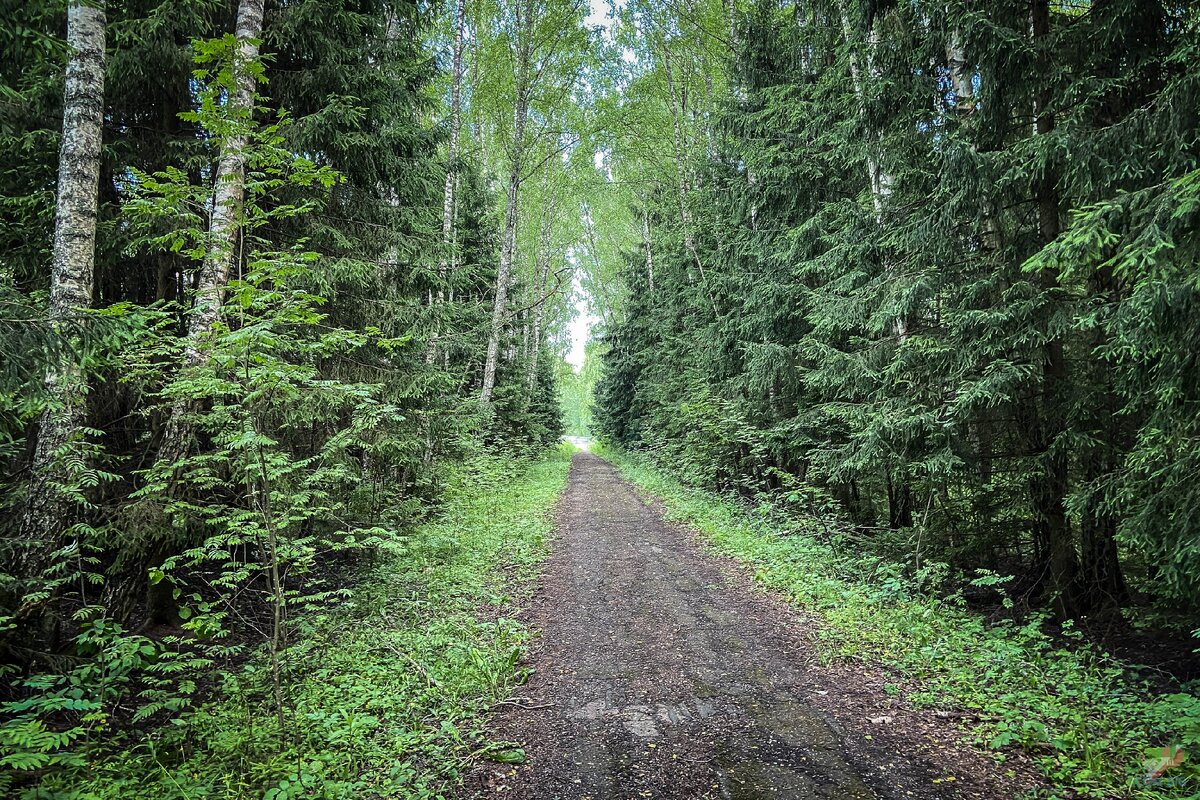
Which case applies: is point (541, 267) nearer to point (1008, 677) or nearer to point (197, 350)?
point (197, 350)

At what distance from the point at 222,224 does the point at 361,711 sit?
503cm

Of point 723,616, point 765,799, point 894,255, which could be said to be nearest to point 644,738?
point 765,799

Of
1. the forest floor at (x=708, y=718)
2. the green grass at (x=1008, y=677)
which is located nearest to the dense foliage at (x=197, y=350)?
the forest floor at (x=708, y=718)

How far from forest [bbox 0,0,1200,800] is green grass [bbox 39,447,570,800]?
35mm

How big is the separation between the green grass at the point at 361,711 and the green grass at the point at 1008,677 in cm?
342

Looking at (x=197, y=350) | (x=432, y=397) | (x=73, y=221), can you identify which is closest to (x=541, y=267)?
(x=432, y=397)

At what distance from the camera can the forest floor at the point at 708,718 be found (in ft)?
10.1

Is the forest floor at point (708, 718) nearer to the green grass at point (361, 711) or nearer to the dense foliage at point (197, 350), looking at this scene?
→ the green grass at point (361, 711)

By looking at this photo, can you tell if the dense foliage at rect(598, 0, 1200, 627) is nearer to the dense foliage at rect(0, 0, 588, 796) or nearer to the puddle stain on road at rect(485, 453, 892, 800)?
the puddle stain on road at rect(485, 453, 892, 800)

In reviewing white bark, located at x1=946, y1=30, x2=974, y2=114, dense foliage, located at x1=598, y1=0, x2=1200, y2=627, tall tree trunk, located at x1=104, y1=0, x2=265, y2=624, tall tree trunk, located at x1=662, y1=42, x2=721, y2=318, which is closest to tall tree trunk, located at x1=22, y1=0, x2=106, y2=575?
tall tree trunk, located at x1=104, y1=0, x2=265, y2=624

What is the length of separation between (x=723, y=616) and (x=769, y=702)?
186cm

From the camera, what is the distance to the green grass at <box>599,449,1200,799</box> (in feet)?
9.96

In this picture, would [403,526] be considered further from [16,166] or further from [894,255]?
[894,255]

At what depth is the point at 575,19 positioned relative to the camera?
50.0 feet
